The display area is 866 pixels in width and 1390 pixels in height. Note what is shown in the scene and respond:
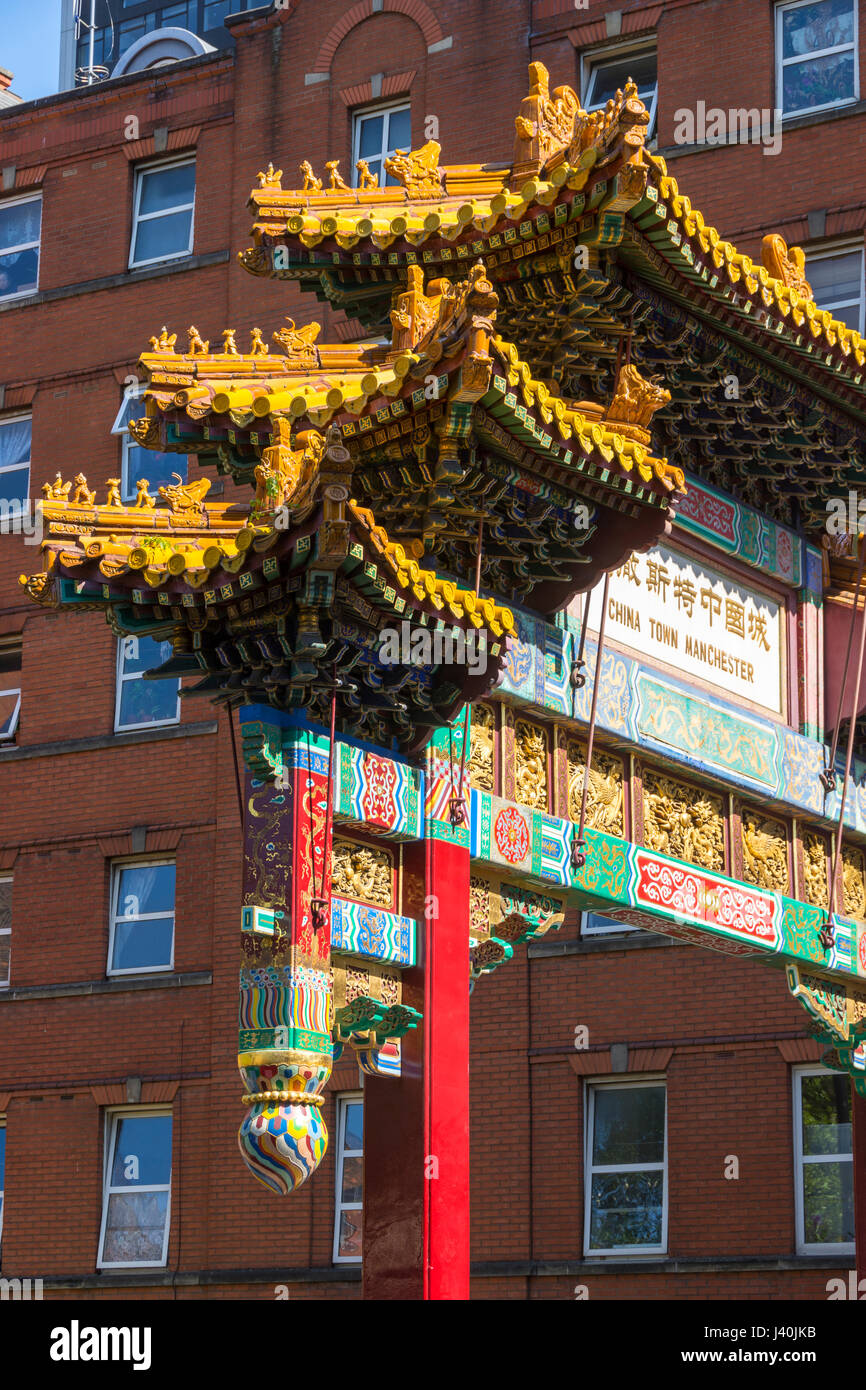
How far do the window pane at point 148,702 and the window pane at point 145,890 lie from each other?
1.82 meters

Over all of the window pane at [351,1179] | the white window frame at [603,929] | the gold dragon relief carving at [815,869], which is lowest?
the window pane at [351,1179]

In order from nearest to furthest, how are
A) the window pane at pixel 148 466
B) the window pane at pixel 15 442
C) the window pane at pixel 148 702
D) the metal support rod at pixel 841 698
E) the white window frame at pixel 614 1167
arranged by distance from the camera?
the metal support rod at pixel 841 698 < the white window frame at pixel 614 1167 < the window pane at pixel 148 702 < the window pane at pixel 148 466 < the window pane at pixel 15 442

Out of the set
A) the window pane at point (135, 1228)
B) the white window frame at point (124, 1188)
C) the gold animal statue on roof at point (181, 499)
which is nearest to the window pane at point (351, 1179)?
the white window frame at point (124, 1188)

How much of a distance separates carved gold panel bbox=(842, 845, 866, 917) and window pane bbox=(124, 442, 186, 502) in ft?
41.7

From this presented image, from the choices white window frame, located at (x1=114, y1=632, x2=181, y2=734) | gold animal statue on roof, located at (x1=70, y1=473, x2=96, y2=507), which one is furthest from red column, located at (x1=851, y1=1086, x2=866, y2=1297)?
white window frame, located at (x1=114, y1=632, x2=181, y2=734)

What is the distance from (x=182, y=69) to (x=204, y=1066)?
1334 centimetres

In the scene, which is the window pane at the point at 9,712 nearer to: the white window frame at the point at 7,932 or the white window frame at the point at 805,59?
the white window frame at the point at 7,932

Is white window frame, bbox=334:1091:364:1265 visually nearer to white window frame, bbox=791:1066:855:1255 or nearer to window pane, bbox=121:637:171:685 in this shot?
white window frame, bbox=791:1066:855:1255

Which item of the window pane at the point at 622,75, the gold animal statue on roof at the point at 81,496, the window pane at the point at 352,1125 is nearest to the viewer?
the gold animal statue on roof at the point at 81,496

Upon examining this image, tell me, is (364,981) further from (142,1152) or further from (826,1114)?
(142,1152)

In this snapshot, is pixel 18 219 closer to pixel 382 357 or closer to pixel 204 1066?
pixel 204 1066

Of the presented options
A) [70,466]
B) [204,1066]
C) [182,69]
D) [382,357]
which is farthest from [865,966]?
[182,69]

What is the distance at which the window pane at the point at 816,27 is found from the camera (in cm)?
2444

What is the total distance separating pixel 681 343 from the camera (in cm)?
1373
